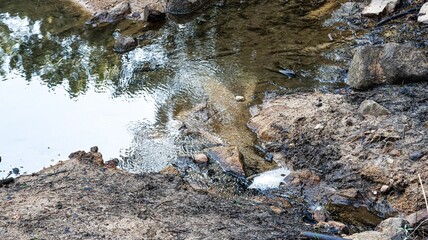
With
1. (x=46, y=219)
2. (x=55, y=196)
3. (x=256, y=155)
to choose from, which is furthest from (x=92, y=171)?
(x=256, y=155)

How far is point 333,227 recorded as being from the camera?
4547 mm

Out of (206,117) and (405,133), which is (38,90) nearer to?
(206,117)

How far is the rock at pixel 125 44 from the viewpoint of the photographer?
949 cm

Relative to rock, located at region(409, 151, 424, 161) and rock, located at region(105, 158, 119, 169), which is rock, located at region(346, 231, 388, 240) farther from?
rock, located at region(105, 158, 119, 169)

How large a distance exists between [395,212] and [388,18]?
189 inches

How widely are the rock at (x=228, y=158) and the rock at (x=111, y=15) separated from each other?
19.9 ft

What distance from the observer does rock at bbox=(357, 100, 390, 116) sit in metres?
5.95

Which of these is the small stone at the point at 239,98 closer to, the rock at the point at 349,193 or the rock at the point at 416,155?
the rock at the point at 349,193

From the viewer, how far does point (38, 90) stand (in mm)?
8531

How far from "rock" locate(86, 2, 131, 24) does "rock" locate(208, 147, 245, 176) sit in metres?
6.05

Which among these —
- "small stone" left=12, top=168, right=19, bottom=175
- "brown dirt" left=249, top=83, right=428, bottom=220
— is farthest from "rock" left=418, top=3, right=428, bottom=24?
"small stone" left=12, top=168, right=19, bottom=175

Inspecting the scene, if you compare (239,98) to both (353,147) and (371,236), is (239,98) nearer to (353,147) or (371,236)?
(353,147)

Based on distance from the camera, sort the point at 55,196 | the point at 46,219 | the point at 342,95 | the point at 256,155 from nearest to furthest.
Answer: the point at 46,219, the point at 55,196, the point at 256,155, the point at 342,95

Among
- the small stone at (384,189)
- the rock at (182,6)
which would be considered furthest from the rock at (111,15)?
the small stone at (384,189)
